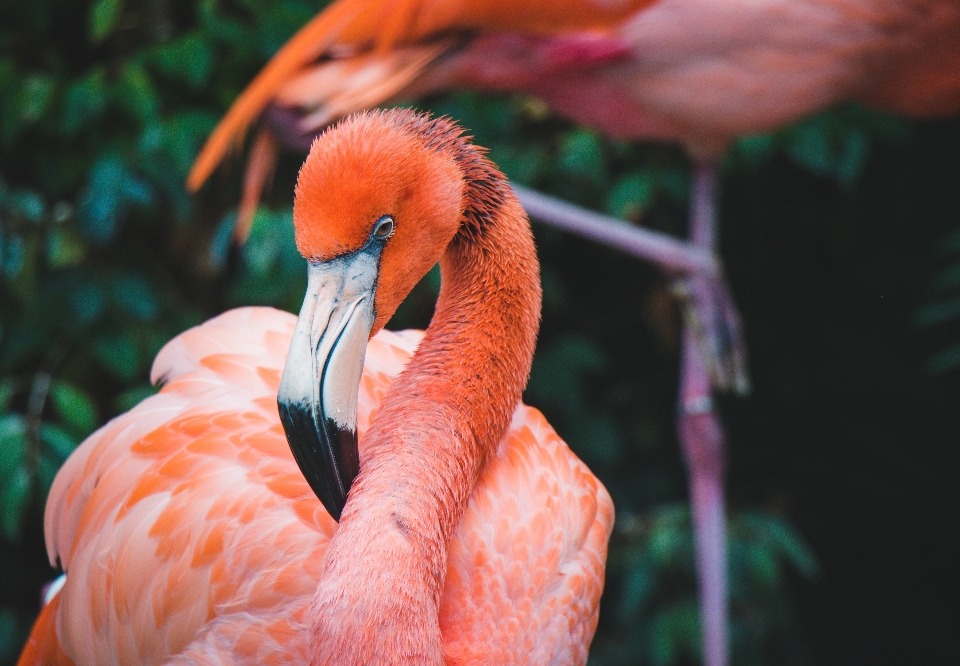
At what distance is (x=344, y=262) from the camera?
107cm

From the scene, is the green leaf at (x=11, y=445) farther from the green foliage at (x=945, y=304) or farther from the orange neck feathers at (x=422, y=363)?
the green foliage at (x=945, y=304)

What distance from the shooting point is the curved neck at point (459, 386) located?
1104 millimetres

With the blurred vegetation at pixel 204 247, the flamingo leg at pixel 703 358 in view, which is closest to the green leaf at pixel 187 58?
the blurred vegetation at pixel 204 247

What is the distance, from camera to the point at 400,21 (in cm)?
177

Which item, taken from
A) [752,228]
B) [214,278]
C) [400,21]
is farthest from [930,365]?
[214,278]

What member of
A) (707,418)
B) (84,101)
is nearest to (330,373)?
(707,418)

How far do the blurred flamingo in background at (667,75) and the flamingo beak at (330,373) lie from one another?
82cm

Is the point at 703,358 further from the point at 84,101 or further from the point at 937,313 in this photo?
the point at 84,101

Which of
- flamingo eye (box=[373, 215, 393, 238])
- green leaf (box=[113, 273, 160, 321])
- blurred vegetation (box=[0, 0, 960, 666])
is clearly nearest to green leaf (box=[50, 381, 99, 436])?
blurred vegetation (box=[0, 0, 960, 666])

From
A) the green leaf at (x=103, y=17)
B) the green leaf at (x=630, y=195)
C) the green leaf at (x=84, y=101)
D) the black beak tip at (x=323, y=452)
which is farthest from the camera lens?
the green leaf at (x=630, y=195)

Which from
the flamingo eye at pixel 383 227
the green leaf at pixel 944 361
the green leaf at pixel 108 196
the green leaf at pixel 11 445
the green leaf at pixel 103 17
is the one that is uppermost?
the green leaf at pixel 103 17

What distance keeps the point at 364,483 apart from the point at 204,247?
161 cm

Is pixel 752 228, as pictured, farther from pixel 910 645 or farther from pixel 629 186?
pixel 910 645

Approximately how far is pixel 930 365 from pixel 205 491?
1.93 meters
